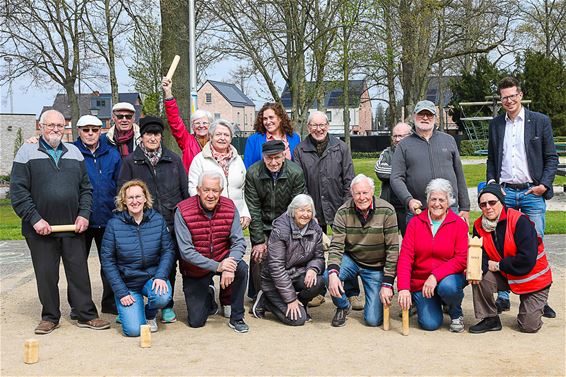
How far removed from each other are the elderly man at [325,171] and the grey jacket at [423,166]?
23.1 inches

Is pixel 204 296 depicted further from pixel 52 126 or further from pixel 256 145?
pixel 52 126

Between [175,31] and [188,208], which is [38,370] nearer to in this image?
[188,208]

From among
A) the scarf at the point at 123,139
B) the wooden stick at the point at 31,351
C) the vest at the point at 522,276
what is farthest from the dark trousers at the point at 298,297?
the wooden stick at the point at 31,351

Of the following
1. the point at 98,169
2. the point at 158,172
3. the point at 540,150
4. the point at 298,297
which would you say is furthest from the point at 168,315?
the point at 540,150

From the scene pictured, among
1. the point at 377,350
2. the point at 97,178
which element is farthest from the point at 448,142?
the point at 97,178

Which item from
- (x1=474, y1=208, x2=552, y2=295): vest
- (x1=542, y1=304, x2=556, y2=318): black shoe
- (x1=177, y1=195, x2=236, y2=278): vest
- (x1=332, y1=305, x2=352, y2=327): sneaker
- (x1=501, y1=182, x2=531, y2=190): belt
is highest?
(x1=501, y1=182, x2=531, y2=190): belt

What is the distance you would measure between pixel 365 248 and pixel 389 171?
4.33 ft

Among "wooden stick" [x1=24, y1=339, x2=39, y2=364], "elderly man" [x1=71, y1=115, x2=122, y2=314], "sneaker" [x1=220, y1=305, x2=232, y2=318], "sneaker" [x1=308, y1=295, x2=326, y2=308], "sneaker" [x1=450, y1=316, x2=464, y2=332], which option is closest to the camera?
"wooden stick" [x1=24, y1=339, x2=39, y2=364]

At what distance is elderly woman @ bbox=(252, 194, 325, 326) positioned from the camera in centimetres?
612

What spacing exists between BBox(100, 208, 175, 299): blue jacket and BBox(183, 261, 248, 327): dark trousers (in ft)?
1.00

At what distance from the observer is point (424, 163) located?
6309 mm

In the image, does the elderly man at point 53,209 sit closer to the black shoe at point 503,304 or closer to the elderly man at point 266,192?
the elderly man at point 266,192

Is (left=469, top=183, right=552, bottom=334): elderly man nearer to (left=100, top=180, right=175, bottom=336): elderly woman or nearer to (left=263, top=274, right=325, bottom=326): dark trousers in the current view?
(left=263, top=274, right=325, bottom=326): dark trousers

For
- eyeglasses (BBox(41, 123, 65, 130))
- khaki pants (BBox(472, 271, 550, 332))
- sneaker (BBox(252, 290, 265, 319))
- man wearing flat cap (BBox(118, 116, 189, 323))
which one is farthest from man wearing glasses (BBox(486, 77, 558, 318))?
eyeglasses (BBox(41, 123, 65, 130))
